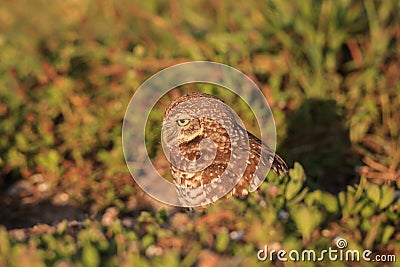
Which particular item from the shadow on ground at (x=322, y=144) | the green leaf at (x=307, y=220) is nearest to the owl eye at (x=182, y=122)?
the green leaf at (x=307, y=220)

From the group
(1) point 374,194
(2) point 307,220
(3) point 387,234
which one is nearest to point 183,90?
(1) point 374,194

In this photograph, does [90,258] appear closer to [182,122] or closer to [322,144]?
[182,122]

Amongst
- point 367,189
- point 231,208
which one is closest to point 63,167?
point 231,208

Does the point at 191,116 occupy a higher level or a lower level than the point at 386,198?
higher

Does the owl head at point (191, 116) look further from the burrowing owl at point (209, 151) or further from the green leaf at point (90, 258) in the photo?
the green leaf at point (90, 258)

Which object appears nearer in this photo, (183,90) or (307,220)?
(307,220)

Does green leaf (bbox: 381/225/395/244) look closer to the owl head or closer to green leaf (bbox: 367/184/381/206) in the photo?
green leaf (bbox: 367/184/381/206)

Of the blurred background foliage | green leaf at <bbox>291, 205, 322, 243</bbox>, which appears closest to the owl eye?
the blurred background foliage
